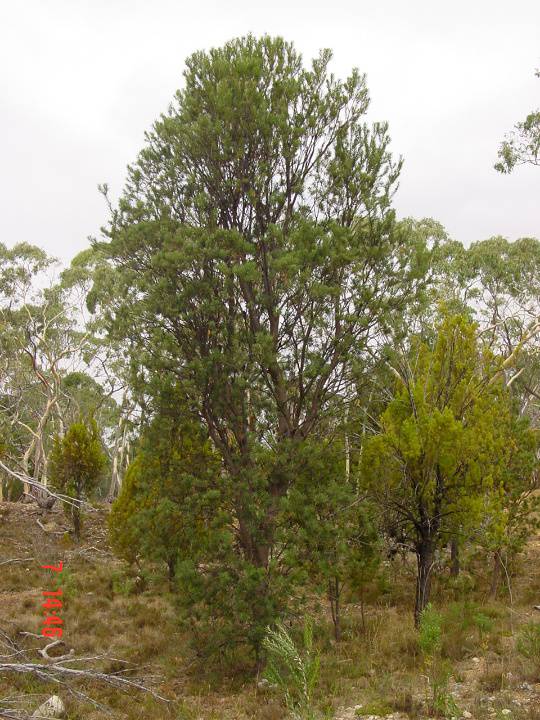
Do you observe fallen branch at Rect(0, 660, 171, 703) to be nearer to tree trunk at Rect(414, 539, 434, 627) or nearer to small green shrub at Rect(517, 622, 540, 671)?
small green shrub at Rect(517, 622, 540, 671)

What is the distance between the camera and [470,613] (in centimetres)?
1048

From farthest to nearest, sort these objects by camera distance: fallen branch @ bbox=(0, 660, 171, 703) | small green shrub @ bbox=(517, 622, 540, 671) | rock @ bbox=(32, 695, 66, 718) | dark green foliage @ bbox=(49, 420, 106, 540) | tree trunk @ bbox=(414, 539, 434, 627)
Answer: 1. dark green foliage @ bbox=(49, 420, 106, 540)
2. tree trunk @ bbox=(414, 539, 434, 627)
3. small green shrub @ bbox=(517, 622, 540, 671)
4. rock @ bbox=(32, 695, 66, 718)
5. fallen branch @ bbox=(0, 660, 171, 703)

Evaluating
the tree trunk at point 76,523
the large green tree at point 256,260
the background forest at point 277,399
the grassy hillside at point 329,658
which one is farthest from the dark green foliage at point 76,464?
the large green tree at point 256,260

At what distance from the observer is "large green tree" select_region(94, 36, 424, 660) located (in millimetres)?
8453

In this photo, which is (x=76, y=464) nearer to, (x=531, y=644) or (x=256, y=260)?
(x=256, y=260)

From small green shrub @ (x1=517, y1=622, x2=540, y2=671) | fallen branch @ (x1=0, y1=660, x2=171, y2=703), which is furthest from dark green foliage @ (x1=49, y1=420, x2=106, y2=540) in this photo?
fallen branch @ (x1=0, y1=660, x2=171, y2=703)

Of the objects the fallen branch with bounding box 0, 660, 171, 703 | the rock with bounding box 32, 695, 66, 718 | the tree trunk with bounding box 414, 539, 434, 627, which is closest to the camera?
the fallen branch with bounding box 0, 660, 171, 703

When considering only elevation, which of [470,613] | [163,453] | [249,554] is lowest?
[470,613]

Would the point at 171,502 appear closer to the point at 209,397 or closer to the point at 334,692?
the point at 209,397

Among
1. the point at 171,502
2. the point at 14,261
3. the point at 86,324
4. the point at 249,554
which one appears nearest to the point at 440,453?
the point at 249,554

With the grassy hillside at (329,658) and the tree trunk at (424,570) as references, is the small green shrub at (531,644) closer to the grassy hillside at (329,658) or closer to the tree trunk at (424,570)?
the grassy hillside at (329,658)

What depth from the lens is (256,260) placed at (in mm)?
8812

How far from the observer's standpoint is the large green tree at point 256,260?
8.45 meters

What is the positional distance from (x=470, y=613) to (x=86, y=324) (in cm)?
2103
